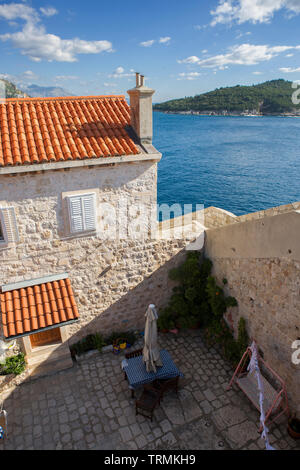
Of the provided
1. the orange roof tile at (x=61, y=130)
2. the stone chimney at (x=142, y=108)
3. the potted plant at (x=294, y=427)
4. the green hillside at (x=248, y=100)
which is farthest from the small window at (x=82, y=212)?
the green hillside at (x=248, y=100)

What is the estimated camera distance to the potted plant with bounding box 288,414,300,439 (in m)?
8.29

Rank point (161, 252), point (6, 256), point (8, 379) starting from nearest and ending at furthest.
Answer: point (6, 256), point (8, 379), point (161, 252)

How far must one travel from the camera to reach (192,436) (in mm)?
8586

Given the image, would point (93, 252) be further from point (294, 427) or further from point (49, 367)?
point (294, 427)

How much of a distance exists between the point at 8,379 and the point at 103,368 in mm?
3213

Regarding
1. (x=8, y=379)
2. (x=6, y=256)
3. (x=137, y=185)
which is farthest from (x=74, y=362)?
(x=137, y=185)

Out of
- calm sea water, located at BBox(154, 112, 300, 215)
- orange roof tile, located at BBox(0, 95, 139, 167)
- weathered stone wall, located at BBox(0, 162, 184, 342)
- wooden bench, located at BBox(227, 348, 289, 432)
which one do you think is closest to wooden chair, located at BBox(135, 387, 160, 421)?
wooden bench, located at BBox(227, 348, 289, 432)

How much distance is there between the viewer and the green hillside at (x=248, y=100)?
124m

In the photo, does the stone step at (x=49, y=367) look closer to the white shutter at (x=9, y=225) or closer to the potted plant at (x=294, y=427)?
the white shutter at (x=9, y=225)

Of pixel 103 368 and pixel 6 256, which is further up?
pixel 6 256

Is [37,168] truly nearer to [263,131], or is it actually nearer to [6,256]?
[6,256]

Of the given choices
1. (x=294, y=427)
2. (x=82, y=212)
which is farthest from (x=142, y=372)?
(x=82, y=212)

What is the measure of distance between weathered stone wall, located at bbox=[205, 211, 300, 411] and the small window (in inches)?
191
